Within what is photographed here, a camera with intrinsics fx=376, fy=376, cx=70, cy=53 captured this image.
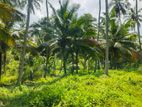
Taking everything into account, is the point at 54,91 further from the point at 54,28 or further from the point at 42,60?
the point at 42,60

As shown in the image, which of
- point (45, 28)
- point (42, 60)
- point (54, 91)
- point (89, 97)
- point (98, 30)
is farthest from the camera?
point (42, 60)

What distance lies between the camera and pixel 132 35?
37.3 meters

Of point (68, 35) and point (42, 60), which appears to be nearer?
point (68, 35)

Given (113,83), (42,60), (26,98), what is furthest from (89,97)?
(42,60)

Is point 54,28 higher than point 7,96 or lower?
higher

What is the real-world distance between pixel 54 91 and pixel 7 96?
13.8 feet

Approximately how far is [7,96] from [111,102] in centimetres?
670

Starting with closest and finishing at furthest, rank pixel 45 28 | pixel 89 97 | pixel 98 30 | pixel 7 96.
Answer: pixel 89 97
pixel 7 96
pixel 45 28
pixel 98 30

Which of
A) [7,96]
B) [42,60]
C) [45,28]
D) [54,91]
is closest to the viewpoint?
[54,91]

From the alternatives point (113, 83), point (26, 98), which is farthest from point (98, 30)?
point (26, 98)

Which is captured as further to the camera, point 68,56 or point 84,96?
point 68,56

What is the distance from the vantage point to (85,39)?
1208 inches

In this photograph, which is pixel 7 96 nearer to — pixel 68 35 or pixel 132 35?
pixel 68 35

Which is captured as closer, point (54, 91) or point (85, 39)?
point (54, 91)
